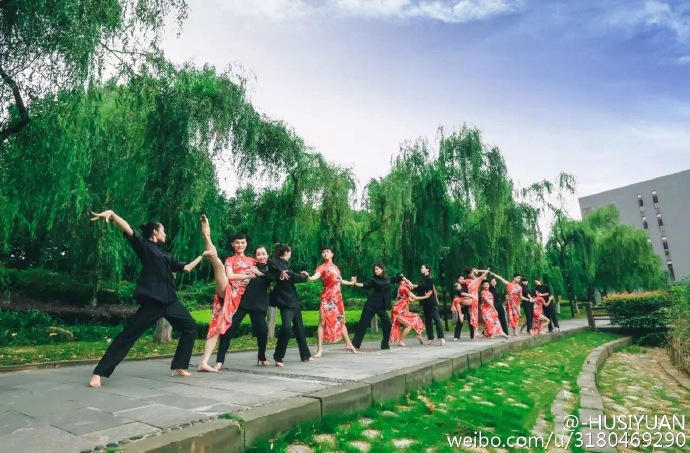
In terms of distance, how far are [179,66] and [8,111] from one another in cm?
393

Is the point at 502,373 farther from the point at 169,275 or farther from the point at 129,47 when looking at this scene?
the point at 129,47


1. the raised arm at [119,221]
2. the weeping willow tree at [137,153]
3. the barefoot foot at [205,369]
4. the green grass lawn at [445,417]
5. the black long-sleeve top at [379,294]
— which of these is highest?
the weeping willow tree at [137,153]

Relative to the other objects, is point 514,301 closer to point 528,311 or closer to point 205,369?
point 528,311

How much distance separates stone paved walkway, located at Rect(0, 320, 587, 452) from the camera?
2.80 meters

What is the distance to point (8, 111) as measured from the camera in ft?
25.4

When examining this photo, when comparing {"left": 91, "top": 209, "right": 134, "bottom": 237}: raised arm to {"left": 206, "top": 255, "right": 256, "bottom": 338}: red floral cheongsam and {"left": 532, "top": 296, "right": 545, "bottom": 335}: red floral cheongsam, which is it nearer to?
{"left": 206, "top": 255, "right": 256, "bottom": 338}: red floral cheongsam

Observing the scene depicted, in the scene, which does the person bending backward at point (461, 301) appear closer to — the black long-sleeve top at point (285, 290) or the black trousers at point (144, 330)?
the black long-sleeve top at point (285, 290)

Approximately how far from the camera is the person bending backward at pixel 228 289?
228 inches

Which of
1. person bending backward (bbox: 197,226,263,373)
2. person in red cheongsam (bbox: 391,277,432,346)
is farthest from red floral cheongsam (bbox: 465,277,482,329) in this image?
person bending backward (bbox: 197,226,263,373)

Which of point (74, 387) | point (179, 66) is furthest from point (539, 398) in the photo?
point (179, 66)

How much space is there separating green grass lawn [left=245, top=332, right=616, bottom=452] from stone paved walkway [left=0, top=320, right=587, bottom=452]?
1.93 ft

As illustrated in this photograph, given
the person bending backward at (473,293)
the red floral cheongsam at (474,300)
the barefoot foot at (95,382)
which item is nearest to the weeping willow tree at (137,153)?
the barefoot foot at (95,382)

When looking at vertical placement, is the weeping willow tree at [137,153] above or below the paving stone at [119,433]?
above

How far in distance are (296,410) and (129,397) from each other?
5.80ft
